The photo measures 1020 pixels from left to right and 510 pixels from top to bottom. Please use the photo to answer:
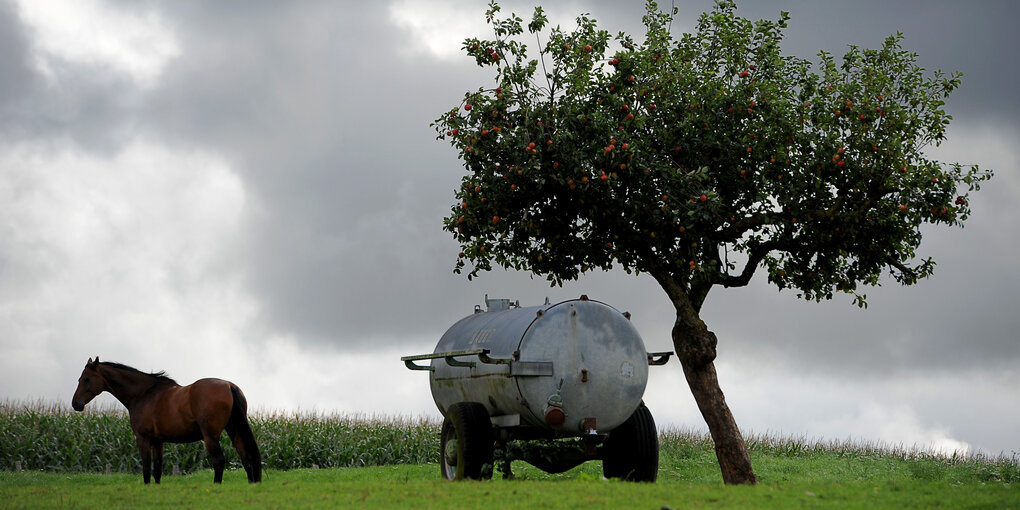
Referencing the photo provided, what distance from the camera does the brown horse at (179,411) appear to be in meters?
19.2

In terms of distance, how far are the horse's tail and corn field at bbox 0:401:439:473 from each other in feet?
26.7

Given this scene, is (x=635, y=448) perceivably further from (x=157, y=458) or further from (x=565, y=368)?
(x=157, y=458)

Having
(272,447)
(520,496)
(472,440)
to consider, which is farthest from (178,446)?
(520,496)

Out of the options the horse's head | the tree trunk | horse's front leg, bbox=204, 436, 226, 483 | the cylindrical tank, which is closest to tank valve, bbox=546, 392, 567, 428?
the cylindrical tank

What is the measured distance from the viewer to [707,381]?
77.7ft

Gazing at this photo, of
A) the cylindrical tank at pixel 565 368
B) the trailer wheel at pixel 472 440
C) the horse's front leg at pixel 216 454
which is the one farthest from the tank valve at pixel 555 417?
the horse's front leg at pixel 216 454

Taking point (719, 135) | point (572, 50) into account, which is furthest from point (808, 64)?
point (572, 50)

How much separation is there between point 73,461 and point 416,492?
55.6 feet

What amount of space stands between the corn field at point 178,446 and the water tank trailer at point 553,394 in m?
10.8

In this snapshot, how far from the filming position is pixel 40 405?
1256 inches

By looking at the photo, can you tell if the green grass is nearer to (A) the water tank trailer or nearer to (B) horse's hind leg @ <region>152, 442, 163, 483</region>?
(A) the water tank trailer

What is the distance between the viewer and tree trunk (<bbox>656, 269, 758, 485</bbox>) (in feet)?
76.6

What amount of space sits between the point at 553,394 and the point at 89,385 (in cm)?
1040

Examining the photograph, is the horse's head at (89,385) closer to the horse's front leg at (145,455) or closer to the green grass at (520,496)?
the horse's front leg at (145,455)
